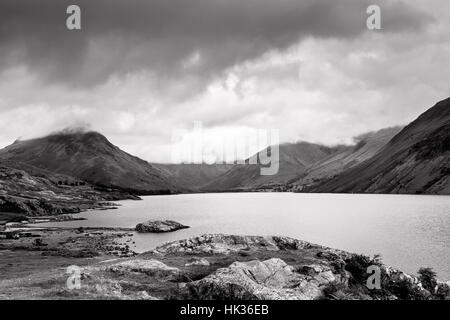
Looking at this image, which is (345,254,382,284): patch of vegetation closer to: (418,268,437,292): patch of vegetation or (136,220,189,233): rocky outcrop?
(418,268,437,292): patch of vegetation

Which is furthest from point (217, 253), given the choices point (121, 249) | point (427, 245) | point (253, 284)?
point (427, 245)

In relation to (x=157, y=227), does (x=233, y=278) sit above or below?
above

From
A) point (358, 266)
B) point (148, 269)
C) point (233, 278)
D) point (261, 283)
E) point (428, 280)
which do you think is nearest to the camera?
point (233, 278)

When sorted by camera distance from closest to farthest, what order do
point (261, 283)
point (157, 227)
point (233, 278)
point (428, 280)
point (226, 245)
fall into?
point (233, 278) < point (261, 283) < point (428, 280) < point (226, 245) < point (157, 227)

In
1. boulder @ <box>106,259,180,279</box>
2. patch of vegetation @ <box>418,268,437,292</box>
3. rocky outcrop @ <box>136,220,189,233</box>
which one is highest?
boulder @ <box>106,259,180,279</box>

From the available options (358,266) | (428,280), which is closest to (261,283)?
(358,266)

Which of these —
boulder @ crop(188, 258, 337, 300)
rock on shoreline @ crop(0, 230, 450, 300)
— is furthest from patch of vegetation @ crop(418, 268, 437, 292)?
boulder @ crop(188, 258, 337, 300)

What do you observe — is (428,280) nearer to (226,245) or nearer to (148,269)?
(226,245)

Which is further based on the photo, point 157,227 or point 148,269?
point 157,227

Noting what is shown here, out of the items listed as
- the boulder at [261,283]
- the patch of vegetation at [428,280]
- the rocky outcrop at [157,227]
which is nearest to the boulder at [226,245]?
the boulder at [261,283]
